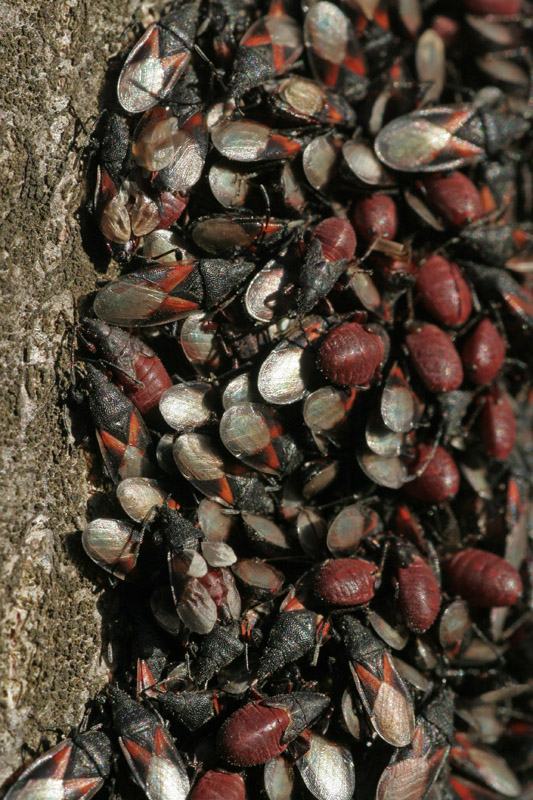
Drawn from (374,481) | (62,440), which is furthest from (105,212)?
(374,481)

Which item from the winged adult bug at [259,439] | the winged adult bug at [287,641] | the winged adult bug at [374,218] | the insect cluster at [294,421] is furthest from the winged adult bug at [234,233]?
the winged adult bug at [287,641]

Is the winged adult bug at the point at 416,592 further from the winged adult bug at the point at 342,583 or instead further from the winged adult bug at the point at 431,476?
the winged adult bug at the point at 431,476

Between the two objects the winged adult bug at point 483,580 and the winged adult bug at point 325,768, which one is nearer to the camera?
the winged adult bug at point 325,768

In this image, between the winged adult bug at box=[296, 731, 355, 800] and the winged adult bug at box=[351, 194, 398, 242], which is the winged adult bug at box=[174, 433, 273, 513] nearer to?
the winged adult bug at box=[296, 731, 355, 800]

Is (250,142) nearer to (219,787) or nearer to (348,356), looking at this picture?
(348,356)

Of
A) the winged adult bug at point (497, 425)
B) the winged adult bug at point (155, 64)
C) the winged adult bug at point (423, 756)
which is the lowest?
the winged adult bug at point (423, 756)

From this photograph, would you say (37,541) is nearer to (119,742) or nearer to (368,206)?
(119,742)

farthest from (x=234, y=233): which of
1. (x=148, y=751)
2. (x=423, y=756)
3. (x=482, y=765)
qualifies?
(x=482, y=765)
